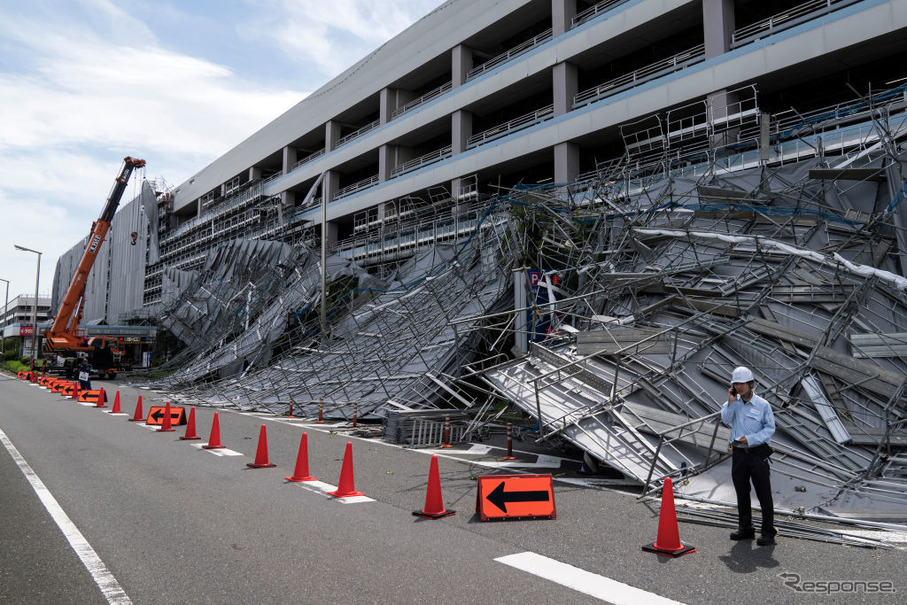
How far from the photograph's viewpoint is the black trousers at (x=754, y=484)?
18.2 ft

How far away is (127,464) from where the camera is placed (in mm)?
9555

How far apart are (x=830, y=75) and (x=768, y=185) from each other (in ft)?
30.5

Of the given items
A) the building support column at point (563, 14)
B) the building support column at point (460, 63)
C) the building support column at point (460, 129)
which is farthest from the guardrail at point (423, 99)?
the building support column at point (563, 14)

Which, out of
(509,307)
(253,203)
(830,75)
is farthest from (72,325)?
Answer: (830,75)

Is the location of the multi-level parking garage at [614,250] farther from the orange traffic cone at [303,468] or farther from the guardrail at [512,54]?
the orange traffic cone at [303,468]

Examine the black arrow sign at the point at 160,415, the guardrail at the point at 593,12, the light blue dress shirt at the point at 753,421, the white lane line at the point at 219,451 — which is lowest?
the white lane line at the point at 219,451

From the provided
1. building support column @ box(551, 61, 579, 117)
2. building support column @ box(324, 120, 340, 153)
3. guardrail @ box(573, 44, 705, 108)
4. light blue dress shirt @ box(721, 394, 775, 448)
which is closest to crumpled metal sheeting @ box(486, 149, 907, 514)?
light blue dress shirt @ box(721, 394, 775, 448)

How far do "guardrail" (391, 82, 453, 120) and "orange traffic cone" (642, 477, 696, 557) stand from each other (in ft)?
107

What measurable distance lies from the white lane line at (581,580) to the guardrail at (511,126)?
26.5 metres

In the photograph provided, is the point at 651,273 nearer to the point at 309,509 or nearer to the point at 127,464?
the point at 309,509

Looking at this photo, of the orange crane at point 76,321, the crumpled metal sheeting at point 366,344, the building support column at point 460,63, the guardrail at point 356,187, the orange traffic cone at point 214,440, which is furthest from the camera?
the guardrail at point 356,187

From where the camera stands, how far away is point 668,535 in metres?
5.32

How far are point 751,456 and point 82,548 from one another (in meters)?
6.16

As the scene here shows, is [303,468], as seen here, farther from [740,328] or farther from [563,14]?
[563,14]
